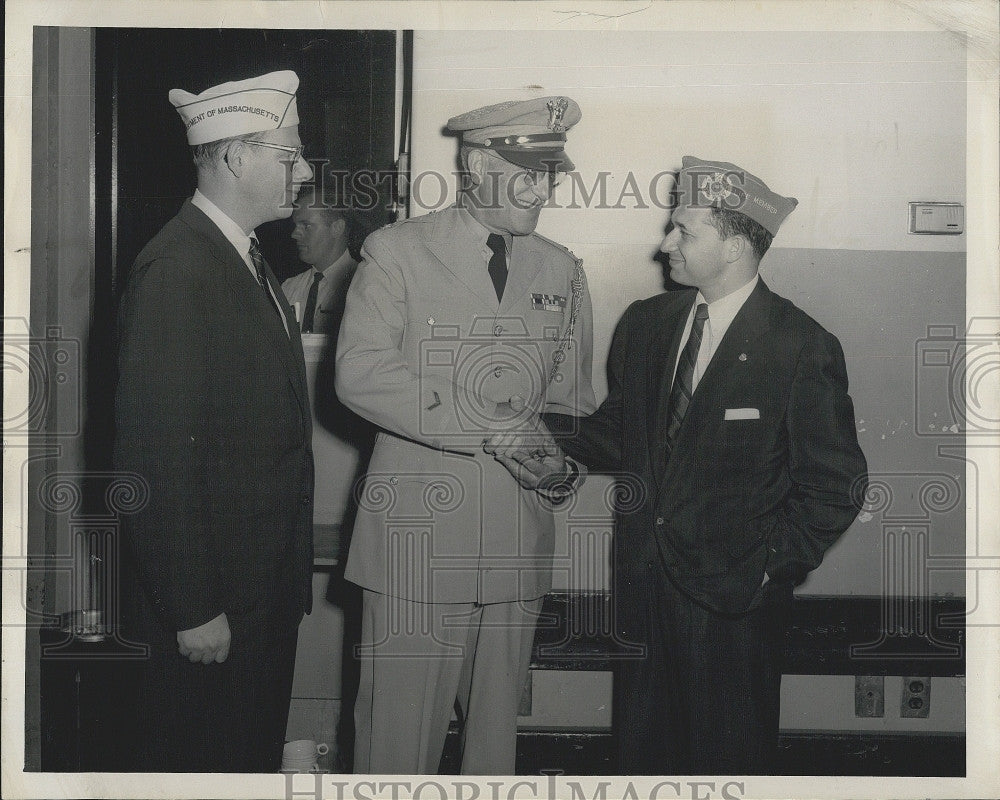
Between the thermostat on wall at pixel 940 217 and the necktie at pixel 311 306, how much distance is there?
4.35 ft

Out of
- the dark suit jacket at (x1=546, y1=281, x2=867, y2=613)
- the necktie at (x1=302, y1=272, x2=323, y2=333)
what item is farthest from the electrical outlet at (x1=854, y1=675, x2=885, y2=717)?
the necktie at (x1=302, y1=272, x2=323, y2=333)

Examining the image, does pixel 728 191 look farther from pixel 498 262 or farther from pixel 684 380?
pixel 498 262

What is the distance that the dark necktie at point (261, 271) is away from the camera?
200cm

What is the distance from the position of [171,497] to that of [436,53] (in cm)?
108

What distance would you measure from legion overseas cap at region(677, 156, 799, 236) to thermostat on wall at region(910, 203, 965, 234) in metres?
0.30

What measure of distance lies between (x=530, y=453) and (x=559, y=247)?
1.50 feet

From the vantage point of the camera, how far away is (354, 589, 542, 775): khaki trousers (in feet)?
6.77

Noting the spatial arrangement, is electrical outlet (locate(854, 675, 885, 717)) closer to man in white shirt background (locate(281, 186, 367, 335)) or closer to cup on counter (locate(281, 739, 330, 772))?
cup on counter (locate(281, 739, 330, 772))

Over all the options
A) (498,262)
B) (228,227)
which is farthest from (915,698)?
(228,227)

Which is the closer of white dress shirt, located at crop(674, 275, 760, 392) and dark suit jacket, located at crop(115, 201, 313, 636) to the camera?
dark suit jacket, located at crop(115, 201, 313, 636)

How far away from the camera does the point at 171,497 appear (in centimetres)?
185

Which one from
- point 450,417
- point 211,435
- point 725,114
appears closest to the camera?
point 211,435

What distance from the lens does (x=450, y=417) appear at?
203 cm

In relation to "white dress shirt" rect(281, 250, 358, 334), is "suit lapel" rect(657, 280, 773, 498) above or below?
below
